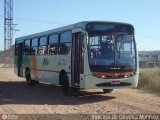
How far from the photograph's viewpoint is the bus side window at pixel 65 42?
18.6 metres

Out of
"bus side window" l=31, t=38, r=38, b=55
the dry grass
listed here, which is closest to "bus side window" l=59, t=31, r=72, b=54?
"bus side window" l=31, t=38, r=38, b=55

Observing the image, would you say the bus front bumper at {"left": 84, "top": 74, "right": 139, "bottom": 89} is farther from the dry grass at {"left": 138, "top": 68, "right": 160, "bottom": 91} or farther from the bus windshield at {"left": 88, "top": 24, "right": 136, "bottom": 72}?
the dry grass at {"left": 138, "top": 68, "right": 160, "bottom": 91}

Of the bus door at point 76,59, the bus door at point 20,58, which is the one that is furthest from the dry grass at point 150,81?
the bus door at point 20,58

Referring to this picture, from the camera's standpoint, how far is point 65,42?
755 inches

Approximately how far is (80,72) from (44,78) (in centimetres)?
553

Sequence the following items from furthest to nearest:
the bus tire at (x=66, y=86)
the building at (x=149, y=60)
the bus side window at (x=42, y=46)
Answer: the building at (x=149, y=60), the bus side window at (x=42, y=46), the bus tire at (x=66, y=86)

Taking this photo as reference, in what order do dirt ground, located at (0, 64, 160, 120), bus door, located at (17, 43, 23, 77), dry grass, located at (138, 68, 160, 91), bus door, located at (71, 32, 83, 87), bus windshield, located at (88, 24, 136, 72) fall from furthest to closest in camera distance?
bus door, located at (17, 43, 23, 77) < dry grass, located at (138, 68, 160, 91) < bus door, located at (71, 32, 83, 87) < bus windshield, located at (88, 24, 136, 72) < dirt ground, located at (0, 64, 160, 120)

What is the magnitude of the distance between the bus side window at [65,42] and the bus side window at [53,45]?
82 centimetres

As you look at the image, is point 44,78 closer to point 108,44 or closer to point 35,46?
point 35,46

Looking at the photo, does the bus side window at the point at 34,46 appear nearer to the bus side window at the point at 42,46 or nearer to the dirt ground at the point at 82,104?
the bus side window at the point at 42,46

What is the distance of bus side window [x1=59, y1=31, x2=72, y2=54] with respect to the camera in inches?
734

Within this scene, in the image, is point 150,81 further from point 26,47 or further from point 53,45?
point 26,47

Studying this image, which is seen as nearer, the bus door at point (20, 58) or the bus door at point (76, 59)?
the bus door at point (76, 59)

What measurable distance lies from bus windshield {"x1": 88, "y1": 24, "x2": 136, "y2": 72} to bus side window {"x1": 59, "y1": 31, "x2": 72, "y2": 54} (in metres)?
1.66
